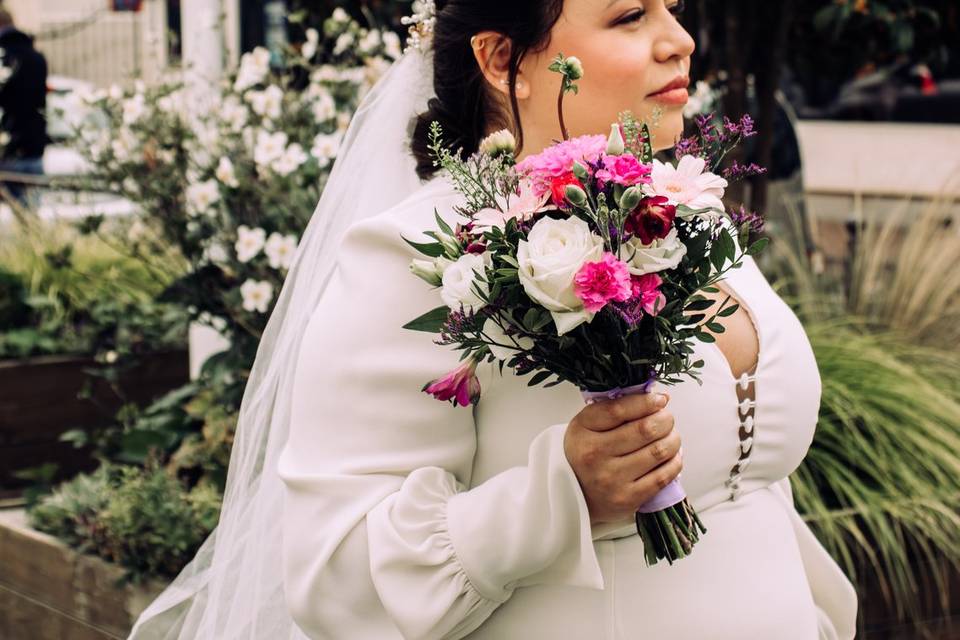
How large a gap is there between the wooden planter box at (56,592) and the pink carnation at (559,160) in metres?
2.41

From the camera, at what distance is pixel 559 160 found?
1.60 metres

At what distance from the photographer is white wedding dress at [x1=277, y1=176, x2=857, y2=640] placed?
1.75 m

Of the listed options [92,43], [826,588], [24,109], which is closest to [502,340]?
[826,588]

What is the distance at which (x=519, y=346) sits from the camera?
1.64 m

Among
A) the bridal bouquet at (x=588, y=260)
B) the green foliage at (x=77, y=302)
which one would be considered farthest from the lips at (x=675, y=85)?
the green foliage at (x=77, y=302)

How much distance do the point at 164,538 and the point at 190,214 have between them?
1.17 m

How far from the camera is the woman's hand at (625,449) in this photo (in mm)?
1662

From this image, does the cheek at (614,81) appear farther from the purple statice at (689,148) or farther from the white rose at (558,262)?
the white rose at (558,262)

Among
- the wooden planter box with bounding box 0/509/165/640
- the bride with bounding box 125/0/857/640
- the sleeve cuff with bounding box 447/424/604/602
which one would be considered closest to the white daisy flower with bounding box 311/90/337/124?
the wooden planter box with bounding box 0/509/165/640

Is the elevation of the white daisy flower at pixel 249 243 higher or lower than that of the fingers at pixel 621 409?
lower

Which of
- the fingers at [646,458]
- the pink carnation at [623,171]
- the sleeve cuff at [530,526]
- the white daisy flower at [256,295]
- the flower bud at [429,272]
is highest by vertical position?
the pink carnation at [623,171]

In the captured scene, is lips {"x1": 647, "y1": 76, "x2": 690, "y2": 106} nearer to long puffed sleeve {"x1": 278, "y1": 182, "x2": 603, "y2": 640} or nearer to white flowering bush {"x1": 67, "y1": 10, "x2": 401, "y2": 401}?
long puffed sleeve {"x1": 278, "y1": 182, "x2": 603, "y2": 640}

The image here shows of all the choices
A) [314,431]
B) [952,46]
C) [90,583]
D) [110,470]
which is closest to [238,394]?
[110,470]

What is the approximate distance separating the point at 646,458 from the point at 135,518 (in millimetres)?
2443
